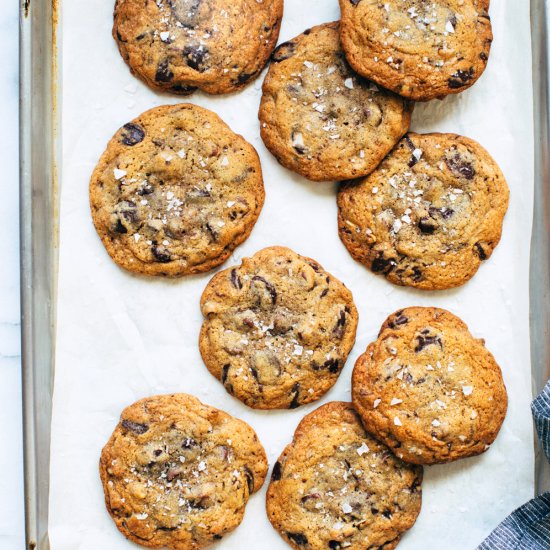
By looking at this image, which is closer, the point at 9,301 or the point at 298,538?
the point at 298,538

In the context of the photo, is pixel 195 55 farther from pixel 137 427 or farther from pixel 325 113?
pixel 137 427

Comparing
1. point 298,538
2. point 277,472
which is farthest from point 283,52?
point 298,538

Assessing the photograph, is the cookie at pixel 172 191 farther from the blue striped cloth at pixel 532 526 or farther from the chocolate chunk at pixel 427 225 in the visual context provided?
the blue striped cloth at pixel 532 526

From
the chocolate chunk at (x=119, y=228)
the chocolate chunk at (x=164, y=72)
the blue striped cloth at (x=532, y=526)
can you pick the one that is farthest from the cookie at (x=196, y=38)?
the blue striped cloth at (x=532, y=526)

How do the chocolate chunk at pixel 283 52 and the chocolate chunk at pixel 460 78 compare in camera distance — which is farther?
the chocolate chunk at pixel 283 52

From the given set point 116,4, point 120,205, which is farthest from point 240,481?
point 116,4
